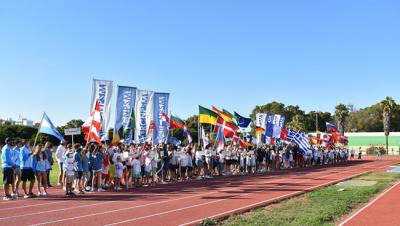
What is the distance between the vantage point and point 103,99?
19.0 meters

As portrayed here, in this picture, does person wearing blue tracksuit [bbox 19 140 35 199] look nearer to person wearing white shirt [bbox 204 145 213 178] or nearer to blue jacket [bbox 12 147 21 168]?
blue jacket [bbox 12 147 21 168]

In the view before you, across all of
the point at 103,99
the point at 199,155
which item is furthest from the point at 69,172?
the point at 199,155

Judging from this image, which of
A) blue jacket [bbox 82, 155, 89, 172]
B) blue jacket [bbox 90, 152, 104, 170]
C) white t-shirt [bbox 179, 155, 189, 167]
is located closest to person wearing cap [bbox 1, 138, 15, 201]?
blue jacket [bbox 82, 155, 89, 172]

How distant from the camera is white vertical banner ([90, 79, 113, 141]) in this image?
1881 cm

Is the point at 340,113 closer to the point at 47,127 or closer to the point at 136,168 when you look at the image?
the point at 136,168

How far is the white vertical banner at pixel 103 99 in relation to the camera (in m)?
18.8

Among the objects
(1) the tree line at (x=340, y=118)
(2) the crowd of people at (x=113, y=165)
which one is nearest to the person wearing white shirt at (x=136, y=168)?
(2) the crowd of people at (x=113, y=165)

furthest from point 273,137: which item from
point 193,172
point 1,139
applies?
point 1,139

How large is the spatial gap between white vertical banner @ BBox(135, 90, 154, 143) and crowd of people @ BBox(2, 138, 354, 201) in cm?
119

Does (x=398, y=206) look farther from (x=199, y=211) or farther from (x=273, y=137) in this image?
(x=273, y=137)

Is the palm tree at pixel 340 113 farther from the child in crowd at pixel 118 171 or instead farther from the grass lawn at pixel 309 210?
the child in crowd at pixel 118 171

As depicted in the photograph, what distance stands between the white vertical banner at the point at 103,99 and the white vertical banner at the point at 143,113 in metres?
Result: 3.11

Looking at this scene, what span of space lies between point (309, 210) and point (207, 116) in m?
13.6

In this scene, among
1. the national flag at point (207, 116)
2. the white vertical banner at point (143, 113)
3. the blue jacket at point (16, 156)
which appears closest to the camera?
the blue jacket at point (16, 156)
